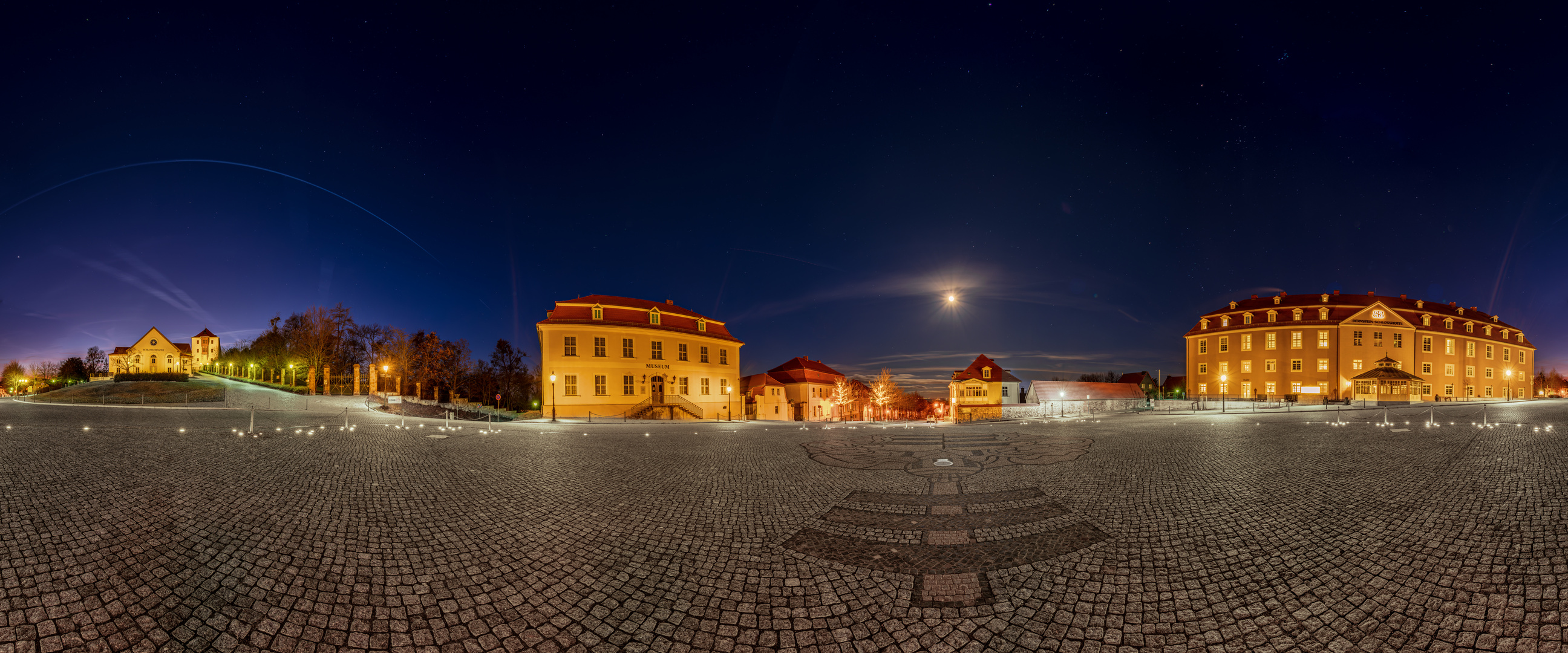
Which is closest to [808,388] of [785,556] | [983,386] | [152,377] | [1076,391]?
[983,386]

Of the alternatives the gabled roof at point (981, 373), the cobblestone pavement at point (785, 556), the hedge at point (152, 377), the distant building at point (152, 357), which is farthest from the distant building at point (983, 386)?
the distant building at point (152, 357)

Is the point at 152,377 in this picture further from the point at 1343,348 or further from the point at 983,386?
the point at 1343,348

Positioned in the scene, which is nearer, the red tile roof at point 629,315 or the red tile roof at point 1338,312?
the red tile roof at point 629,315

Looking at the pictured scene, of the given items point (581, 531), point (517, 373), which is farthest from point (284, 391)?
point (581, 531)

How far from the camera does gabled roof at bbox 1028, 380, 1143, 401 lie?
218 feet

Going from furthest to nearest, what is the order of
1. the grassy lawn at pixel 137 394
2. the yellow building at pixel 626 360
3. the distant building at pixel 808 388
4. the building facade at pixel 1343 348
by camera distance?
the distant building at pixel 808 388, the building facade at pixel 1343 348, the grassy lawn at pixel 137 394, the yellow building at pixel 626 360

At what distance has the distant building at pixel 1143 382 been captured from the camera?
7756 cm

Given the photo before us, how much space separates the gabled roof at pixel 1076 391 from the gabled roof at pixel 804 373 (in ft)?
75.6

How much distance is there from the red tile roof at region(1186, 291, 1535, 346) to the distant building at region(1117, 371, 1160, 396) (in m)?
15.7

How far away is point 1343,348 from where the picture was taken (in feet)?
172

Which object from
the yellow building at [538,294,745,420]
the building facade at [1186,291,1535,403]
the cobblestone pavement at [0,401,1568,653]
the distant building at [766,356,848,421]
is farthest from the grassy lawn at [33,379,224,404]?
the building facade at [1186,291,1535,403]

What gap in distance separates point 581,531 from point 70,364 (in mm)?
125486

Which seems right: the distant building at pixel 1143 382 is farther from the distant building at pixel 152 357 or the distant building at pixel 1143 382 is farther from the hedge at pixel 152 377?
the distant building at pixel 152 357

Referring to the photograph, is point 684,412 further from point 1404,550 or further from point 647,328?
point 1404,550
